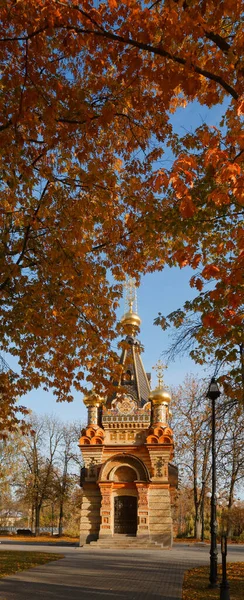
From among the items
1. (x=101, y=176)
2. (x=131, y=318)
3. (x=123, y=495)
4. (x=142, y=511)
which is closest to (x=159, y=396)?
(x=123, y=495)

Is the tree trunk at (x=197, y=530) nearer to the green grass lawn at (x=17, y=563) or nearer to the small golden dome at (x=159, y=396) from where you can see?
the small golden dome at (x=159, y=396)

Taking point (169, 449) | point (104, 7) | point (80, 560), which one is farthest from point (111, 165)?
point (169, 449)

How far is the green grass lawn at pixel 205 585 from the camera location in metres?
10.8

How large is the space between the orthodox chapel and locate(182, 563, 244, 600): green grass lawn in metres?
11.2

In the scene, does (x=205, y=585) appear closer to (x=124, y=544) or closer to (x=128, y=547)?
(x=128, y=547)

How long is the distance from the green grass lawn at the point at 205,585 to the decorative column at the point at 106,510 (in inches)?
470

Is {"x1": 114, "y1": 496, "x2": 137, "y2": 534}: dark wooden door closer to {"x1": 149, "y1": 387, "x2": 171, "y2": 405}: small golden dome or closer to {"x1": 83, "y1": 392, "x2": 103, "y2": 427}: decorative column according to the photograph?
{"x1": 83, "y1": 392, "x2": 103, "y2": 427}: decorative column

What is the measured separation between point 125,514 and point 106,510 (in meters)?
1.12

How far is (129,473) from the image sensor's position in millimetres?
28500

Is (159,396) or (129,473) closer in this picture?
(129,473)

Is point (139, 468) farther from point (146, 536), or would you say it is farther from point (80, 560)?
point (80, 560)

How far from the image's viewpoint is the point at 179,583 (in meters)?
12.8

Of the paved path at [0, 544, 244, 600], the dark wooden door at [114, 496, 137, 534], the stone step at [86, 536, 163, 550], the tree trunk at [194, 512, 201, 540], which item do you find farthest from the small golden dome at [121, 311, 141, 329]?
the paved path at [0, 544, 244, 600]

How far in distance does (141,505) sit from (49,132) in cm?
2373
